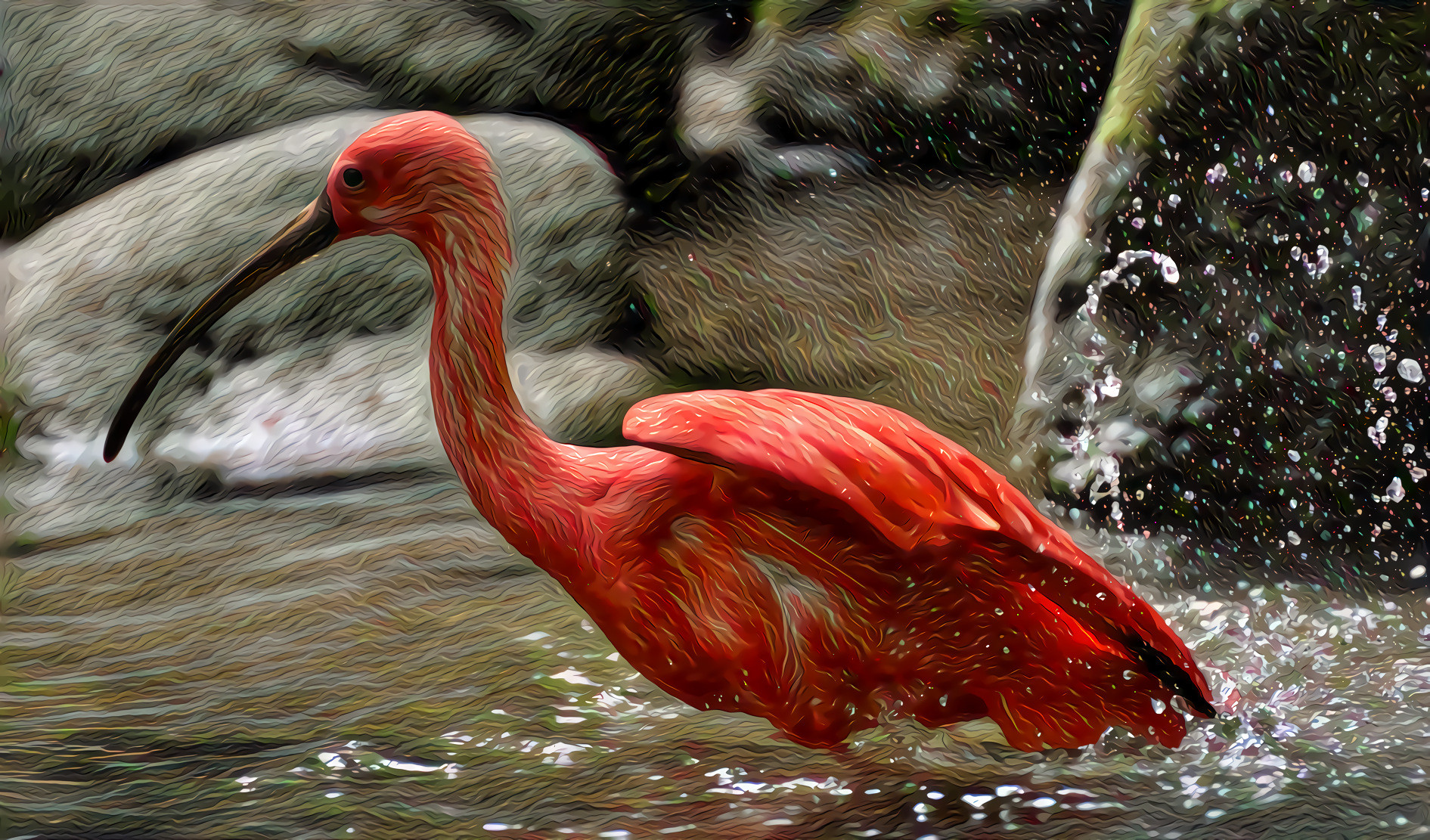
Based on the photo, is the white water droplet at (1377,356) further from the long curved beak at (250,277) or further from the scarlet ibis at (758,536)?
the long curved beak at (250,277)

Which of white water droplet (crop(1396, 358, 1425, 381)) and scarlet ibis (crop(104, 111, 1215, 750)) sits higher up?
white water droplet (crop(1396, 358, 1425, 381))

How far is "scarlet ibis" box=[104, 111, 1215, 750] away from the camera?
172cm

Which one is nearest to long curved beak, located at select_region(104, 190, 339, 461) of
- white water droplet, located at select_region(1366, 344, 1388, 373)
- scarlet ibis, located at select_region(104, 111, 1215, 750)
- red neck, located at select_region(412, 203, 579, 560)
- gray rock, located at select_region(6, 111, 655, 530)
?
scarlet ibis, located at select_region(104, 111, 1215, 750)

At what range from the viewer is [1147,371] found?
9.45ft

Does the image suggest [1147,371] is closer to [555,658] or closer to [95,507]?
[555,658]

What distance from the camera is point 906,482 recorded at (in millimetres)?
1715

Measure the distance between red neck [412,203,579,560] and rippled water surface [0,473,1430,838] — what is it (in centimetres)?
47

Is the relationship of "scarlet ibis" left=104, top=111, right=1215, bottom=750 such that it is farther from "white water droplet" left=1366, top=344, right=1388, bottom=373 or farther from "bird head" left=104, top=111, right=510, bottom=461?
"white water droplet" left=1366, top=344, right=1388, bottom=373

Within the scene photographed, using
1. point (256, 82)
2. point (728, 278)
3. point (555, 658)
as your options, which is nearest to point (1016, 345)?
point (728, 278)

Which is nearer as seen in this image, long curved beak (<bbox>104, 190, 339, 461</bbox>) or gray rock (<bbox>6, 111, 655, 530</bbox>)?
long curved beak (<bbox>104, 190, 339, 461</bbox>)

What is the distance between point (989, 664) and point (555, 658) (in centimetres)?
93

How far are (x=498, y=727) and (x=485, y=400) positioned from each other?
0.68 meters

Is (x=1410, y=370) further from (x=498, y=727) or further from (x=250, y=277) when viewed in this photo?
(x=250, y=277)

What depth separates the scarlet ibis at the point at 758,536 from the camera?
1.72m
